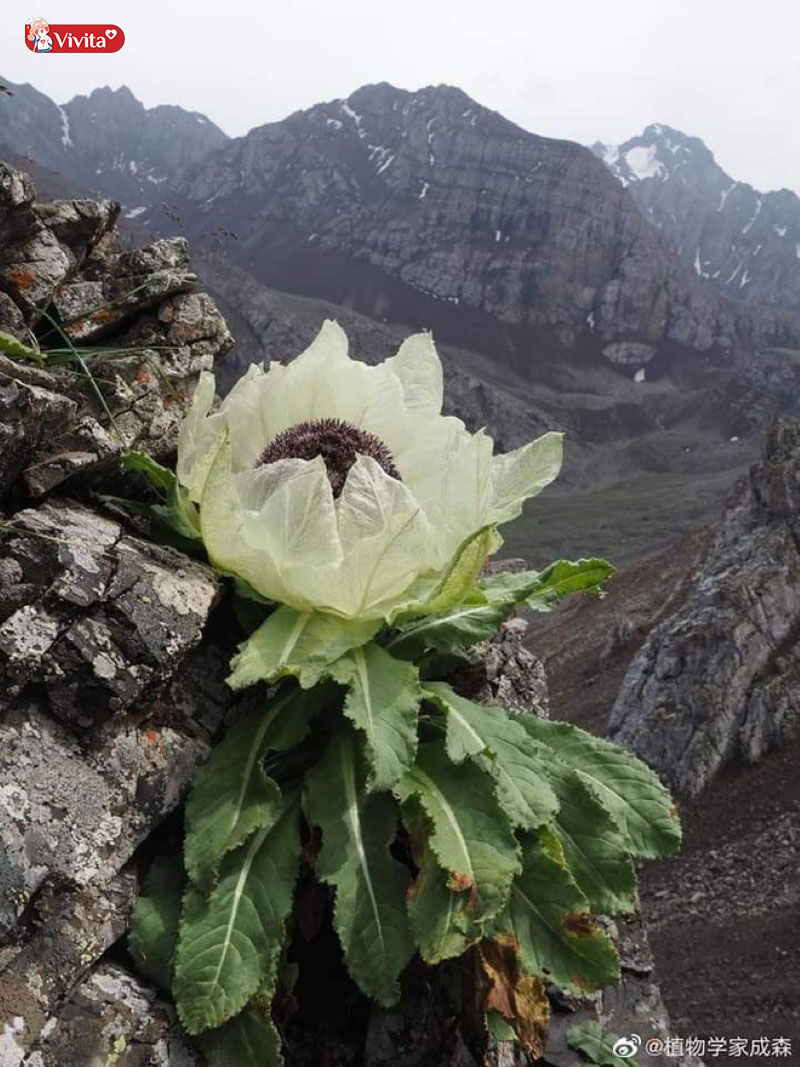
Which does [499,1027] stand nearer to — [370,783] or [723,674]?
[370,783]

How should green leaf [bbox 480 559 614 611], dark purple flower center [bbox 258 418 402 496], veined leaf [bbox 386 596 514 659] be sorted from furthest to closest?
green leaf [bbox 480 559 614 611], dark purple flower center [bbox 258 418 402 496], veined leaf [bbox 386 596 514 659]

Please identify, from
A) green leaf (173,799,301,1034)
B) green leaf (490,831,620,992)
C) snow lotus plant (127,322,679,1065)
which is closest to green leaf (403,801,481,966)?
snow lotus plant (127,322,679,1065)

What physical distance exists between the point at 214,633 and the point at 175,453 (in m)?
0.89

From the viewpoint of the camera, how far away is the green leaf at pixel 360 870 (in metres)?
2.34

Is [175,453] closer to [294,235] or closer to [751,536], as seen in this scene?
[751,536]

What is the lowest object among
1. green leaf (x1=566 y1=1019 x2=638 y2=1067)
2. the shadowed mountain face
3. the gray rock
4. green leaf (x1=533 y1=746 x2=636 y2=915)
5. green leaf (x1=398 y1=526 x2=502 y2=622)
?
the gray rock

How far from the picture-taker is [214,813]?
2471mm

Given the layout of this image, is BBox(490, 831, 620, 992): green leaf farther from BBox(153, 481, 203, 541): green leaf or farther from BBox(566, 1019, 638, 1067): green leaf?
BBox(153, 481, 203, 541): green leaf

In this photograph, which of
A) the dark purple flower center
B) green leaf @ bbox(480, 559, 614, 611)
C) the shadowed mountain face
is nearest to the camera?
the dark purple flower center

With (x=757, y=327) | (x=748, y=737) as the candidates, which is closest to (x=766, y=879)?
(x=748, y=737)

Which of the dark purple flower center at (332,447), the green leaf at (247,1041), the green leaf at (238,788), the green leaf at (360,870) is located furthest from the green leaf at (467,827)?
the dark purple flower center at (332,447)

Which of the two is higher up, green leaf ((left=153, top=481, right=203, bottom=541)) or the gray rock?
green leaf ((left=153, top=481, right=203, bottom=541))

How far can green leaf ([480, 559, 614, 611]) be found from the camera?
10.1ft

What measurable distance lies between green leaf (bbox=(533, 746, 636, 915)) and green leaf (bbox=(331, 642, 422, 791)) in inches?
22.9
